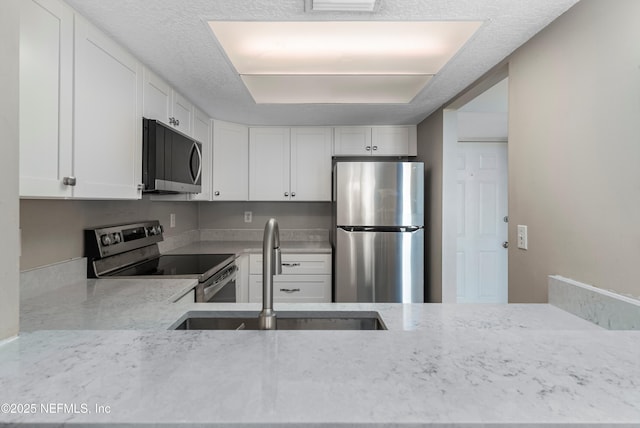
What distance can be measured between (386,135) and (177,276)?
2400 millimetres

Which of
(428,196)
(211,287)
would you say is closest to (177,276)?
(211,287)

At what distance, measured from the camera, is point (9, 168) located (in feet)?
2.41

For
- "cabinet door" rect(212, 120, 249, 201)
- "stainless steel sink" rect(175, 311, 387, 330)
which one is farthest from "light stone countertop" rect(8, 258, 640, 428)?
"cabinet door" rect(212, 120, 249, 201)

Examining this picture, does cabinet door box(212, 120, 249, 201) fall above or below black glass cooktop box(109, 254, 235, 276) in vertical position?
above

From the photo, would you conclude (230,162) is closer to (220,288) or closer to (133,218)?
(133,218)

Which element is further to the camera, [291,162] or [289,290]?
[291,162]

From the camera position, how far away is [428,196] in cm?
315

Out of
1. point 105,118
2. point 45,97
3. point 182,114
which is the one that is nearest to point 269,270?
point 45,97

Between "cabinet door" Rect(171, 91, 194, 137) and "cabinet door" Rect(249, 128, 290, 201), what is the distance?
818 millimetres

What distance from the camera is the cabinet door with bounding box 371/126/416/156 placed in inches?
136

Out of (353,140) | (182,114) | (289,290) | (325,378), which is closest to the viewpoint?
(325,378)

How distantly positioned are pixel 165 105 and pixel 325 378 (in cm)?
217

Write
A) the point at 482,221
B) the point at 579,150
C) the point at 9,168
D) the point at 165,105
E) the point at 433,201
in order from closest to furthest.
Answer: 1. the point at 9,168
2. the point at 579,150
3. the point at 165,105
4. the point at 433,201
5. the point at 482,221

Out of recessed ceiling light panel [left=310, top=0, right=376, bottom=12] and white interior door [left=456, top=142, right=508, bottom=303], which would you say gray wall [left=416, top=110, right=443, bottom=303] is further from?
recessed ceiling light panel [left=310, top=0, right=376, bottom=12]
